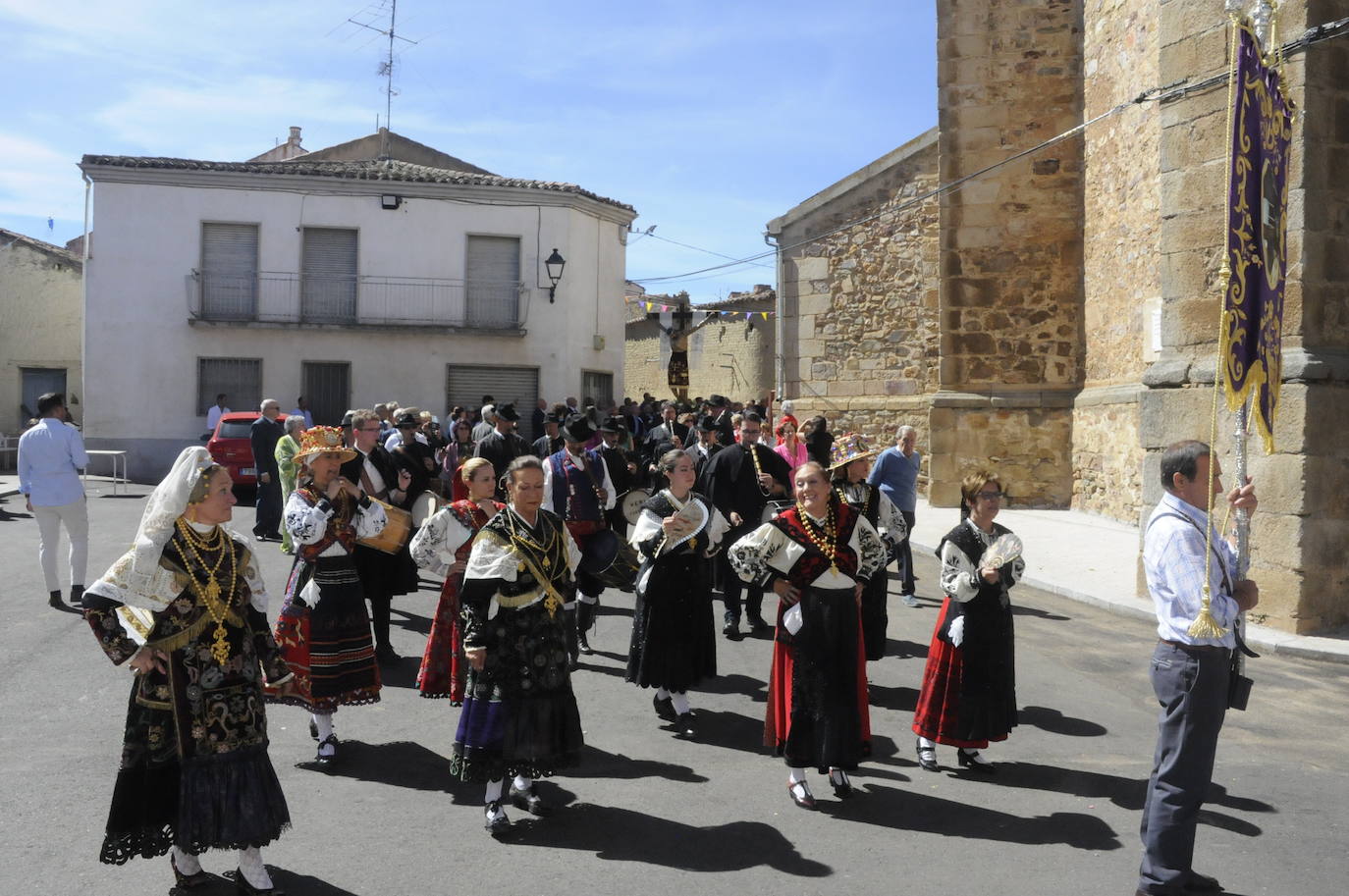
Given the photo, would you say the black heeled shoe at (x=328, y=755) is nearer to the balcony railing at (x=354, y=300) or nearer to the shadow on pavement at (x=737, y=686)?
the shadow on pavement at (x=737, y=686)

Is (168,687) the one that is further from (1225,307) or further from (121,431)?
(121,431)

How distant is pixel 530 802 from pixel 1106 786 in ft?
8.70

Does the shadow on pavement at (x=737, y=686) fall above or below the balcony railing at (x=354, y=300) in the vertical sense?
below

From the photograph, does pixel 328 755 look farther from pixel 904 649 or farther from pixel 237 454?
pixel 237 454

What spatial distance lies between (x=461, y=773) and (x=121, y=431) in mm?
24284

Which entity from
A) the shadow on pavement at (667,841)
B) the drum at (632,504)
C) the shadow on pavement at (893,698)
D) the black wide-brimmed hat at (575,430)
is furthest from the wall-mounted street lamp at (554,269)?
the shadow on pavement at (667,841)

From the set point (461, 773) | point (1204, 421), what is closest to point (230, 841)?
point (461, 773)

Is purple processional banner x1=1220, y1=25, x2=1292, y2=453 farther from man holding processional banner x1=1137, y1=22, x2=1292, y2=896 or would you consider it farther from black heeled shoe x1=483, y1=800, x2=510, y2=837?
black heeled shoe x1=483, y1=800, x2=510, y2=837

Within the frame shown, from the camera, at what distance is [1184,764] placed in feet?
12.9

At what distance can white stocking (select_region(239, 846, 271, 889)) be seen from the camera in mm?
3953

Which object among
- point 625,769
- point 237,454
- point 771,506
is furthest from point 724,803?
point 237,454

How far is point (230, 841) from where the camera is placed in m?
3.88

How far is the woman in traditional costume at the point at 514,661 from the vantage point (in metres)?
4.69

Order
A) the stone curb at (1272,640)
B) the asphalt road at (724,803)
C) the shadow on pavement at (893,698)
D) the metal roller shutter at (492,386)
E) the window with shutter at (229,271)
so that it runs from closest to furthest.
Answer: the asphalt road at (724,803), the shadow on pavement at (893,698), the stone curb at (1272,640), the window with shutter at (229,271), the metal roller shutter at (492,386)
